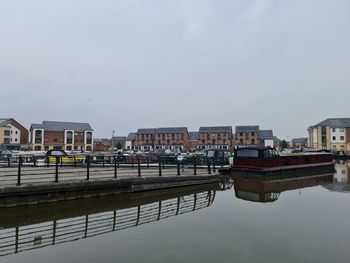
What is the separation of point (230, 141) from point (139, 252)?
98171 millimetres

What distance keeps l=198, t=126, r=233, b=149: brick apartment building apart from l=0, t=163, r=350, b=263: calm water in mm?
90087

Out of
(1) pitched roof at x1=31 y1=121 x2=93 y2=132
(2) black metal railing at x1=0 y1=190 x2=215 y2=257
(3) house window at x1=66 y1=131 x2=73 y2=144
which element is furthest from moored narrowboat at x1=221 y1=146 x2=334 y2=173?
(1) pitched roof at x1=31 y1=121 x2=93 y2=132

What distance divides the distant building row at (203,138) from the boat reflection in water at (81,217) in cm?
8713

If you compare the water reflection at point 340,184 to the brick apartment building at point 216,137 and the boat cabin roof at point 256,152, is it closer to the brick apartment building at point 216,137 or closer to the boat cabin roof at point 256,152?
the boat cabin roof at point 256,152

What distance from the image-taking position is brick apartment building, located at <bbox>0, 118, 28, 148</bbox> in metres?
77.9

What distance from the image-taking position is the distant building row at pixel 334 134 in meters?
72.6

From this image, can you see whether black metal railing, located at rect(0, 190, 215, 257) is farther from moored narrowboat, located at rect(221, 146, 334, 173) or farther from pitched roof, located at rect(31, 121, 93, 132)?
pitched roof, located at rect(31, 121, 93, 132)

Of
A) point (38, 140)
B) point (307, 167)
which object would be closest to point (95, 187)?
point (307, 167)

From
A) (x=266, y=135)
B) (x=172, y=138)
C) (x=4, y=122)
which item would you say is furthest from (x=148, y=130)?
(x=4, y=122)

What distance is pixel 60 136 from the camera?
8125 cm

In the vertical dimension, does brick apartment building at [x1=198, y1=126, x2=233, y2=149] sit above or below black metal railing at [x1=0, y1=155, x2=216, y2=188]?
above

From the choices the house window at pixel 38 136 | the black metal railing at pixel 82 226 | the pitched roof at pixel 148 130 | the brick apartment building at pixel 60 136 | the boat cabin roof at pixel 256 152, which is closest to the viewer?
the black metal railing at pixel 82 226

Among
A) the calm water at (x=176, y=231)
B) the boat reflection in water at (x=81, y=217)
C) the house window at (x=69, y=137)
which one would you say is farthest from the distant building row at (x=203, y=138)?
the calm water at (x=176, y=231)

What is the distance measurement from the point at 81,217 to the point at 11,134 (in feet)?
275
